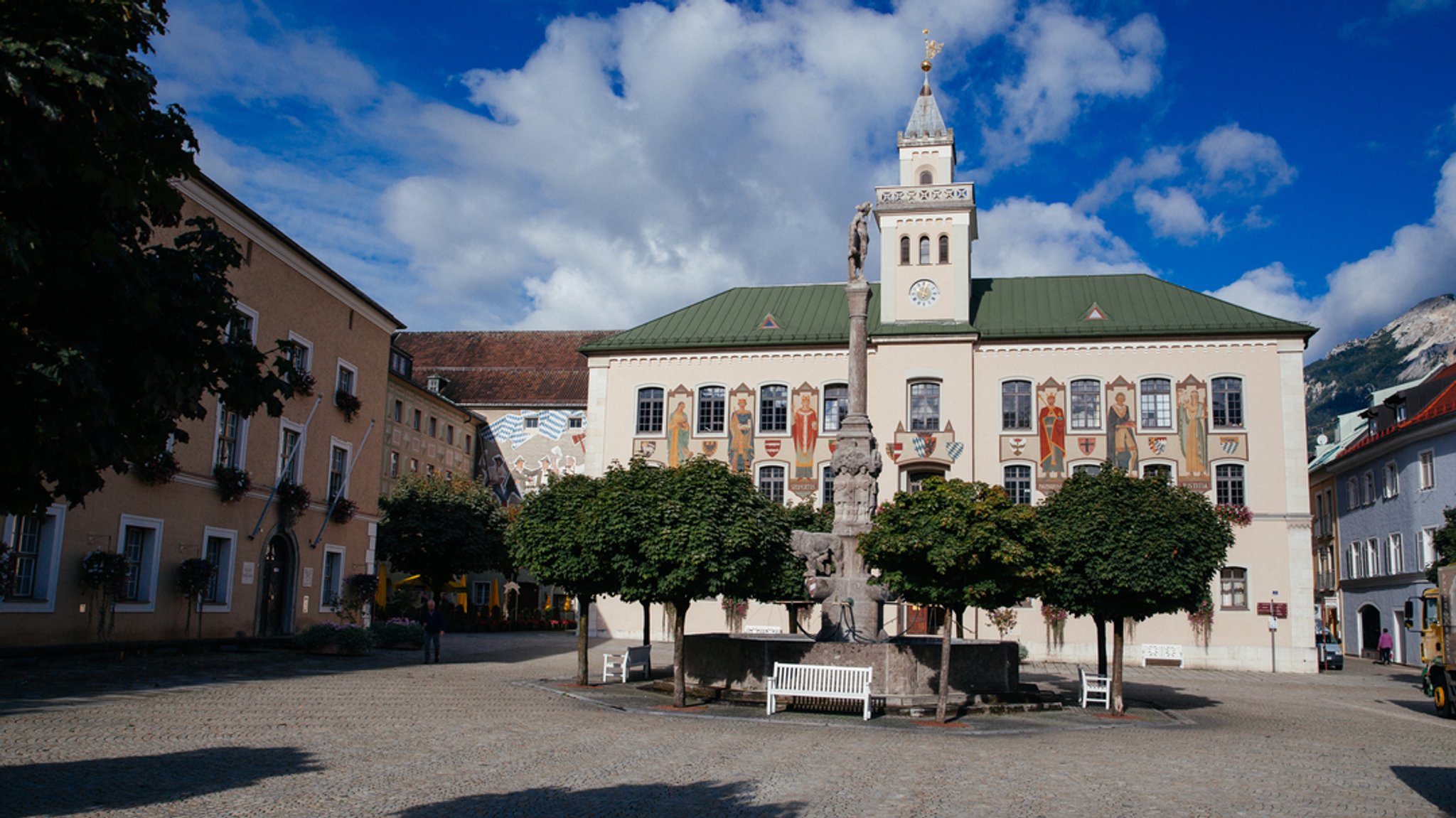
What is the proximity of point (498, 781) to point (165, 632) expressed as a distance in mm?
16552

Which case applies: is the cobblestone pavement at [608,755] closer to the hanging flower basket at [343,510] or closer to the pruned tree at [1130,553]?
the pruned tree at [1130,553]

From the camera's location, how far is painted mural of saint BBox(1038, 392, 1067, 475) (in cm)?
3769

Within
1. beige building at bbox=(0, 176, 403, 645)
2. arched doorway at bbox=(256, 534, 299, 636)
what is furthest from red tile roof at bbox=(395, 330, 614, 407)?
arched doorway at bbox=(256, 534, 299, 636)

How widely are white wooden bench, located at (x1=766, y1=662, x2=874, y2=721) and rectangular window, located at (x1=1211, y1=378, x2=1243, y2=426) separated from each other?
82.3 feet

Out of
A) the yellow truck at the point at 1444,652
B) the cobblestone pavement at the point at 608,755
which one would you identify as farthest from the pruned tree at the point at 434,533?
the yellow truck at the point at 1444,652

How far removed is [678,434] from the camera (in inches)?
1601

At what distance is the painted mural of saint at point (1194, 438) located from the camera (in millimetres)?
36844

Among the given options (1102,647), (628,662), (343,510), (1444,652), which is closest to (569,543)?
(628,662)

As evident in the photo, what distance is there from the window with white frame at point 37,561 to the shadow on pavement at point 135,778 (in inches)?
438

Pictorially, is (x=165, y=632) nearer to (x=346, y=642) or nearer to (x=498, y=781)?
(x=346, y=642)

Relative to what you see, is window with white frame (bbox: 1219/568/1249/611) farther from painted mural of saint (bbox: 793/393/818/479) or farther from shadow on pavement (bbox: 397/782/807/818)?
shadow on pavement (bbox: 397/782/807/818)

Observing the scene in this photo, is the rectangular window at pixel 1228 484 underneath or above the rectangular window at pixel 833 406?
underneath

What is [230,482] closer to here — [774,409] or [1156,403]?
[774,409]

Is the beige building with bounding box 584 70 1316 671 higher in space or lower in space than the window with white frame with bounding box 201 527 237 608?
higher
